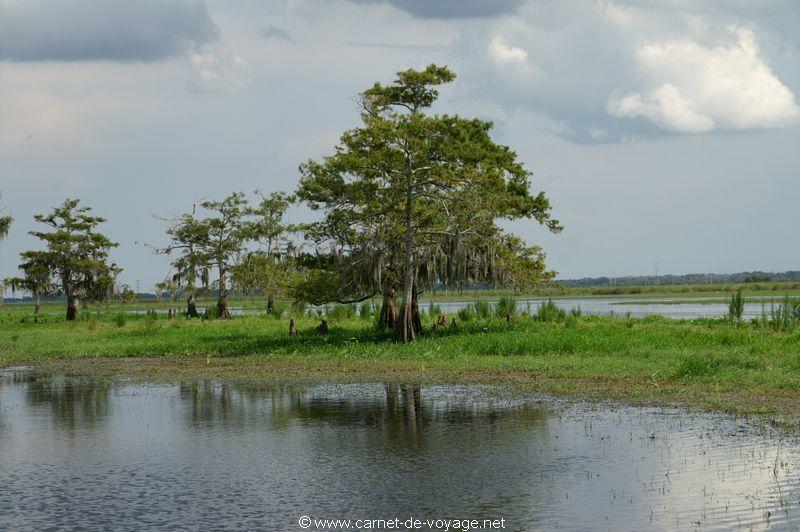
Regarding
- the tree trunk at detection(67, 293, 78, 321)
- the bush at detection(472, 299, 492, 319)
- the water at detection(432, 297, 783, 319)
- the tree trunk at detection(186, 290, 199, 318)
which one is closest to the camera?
the bush at detection(472, 299, 492, 319)

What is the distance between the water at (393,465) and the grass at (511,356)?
Result: 3039mm

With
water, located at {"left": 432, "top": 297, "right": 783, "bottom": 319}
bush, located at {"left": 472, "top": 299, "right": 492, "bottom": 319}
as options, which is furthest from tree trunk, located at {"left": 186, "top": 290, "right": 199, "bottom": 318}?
bush, located at {"left": 472, "top": 299, "right": 492, "bottom": 319}

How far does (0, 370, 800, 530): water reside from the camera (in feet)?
42.4

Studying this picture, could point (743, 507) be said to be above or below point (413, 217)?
below

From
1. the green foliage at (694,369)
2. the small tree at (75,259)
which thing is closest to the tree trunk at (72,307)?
the small tree at (75,259)

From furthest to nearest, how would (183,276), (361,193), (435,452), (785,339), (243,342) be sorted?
(183,276) < (243,342) < (361,193) < (785,339) < (435,452)

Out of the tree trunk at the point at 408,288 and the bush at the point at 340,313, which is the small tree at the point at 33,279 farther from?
the tree trunk at the point at 408,288

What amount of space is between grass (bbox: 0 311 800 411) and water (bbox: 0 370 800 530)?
9.97 feet

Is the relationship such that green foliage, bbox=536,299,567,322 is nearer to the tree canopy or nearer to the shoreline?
the tree canopy

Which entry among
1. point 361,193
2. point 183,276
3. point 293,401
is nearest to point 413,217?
point 361,193

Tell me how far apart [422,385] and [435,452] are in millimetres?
9313

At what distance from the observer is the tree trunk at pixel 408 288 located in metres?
35.5

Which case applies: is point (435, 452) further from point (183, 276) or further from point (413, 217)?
point (183, 276)

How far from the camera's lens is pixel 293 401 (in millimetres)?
24281
